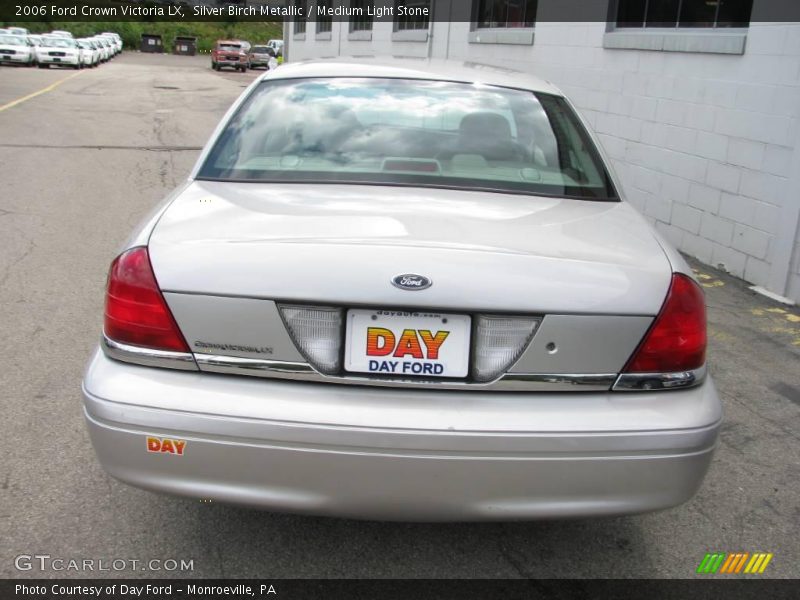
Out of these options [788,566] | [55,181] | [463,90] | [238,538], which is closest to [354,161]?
[463,90]

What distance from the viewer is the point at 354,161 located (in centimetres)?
316

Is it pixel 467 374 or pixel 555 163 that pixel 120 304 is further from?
pixel 555 163

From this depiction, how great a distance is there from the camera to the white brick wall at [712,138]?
6312 mm

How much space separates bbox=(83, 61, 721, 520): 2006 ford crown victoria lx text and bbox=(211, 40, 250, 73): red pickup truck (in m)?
45.0

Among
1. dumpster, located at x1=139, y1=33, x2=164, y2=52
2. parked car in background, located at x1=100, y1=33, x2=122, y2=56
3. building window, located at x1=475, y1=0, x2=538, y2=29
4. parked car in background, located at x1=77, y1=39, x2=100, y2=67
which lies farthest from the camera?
dumpster, located at x1=139, y1=33, x2=164, y2=52

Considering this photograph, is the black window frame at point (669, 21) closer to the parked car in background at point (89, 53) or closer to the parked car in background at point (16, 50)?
the parked car in background at point (16, 50)

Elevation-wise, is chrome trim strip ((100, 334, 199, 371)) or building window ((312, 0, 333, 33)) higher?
building window ((312, 0, 333, 33))

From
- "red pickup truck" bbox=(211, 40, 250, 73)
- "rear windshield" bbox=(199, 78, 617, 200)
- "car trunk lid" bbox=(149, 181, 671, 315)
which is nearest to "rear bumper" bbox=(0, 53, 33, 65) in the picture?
"red pickup truck" bbox=(211, 40, 250, 73)

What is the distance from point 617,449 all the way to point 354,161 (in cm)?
150

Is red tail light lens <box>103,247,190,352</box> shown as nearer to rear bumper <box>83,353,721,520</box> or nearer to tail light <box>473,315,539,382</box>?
rear bumper <box>83,353,721,520</box>

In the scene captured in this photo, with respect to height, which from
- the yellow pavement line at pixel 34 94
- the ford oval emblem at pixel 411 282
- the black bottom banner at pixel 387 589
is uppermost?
the ford oval emblem at pixel 411 282

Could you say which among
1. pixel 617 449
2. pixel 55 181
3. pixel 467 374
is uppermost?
pixel 467 374

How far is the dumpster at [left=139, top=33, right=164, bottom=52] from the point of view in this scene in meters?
71.8

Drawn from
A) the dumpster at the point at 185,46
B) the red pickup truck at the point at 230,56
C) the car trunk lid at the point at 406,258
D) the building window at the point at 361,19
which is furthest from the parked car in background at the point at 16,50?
the car trunk lid at the point at 406,258
